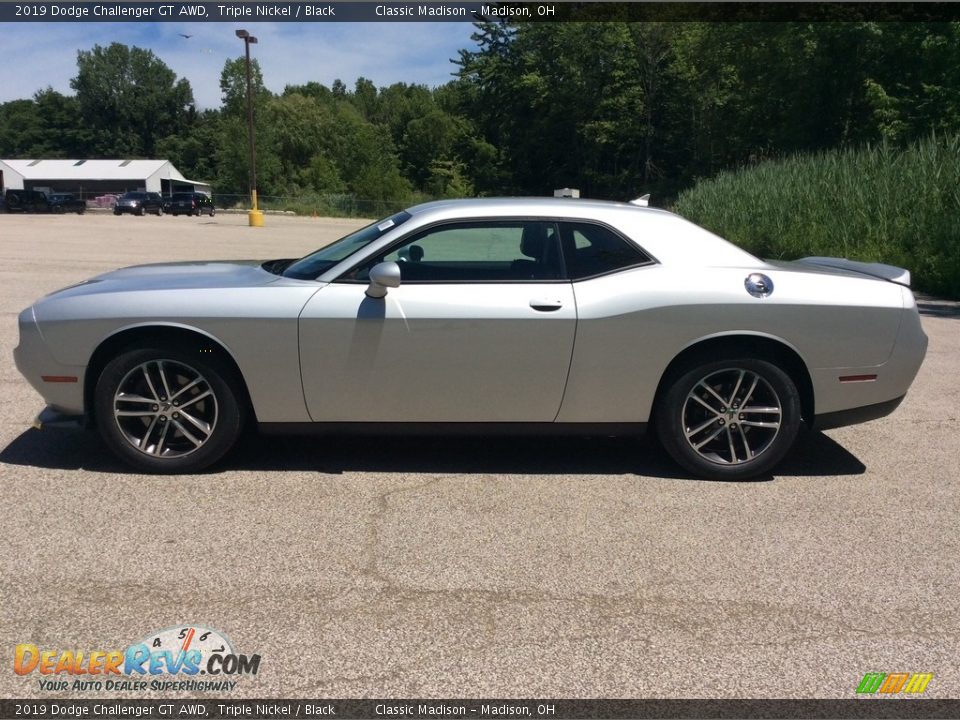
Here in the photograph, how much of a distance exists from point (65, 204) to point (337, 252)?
59890 millimetres

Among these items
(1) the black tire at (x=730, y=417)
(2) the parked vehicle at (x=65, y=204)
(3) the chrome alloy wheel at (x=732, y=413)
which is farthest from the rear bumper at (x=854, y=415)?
(2) the parked vehicle at (x=65, y=204)

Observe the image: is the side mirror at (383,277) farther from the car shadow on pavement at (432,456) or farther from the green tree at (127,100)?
the green tree at (127,100)

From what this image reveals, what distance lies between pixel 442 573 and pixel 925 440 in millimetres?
3817

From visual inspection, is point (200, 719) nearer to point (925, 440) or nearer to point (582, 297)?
point (582, 297)

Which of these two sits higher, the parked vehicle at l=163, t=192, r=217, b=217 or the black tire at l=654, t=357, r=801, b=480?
the black tire at l=654, t=357, r=801, b=480

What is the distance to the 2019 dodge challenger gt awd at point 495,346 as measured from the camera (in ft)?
15.5

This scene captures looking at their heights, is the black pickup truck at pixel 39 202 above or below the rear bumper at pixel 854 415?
below

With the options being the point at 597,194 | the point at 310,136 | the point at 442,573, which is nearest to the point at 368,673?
the point at 442,573

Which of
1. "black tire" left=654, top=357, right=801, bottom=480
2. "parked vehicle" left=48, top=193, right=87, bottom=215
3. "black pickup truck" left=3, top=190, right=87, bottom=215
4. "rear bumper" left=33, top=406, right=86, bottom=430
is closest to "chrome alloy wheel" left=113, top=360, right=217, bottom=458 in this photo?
"rear bumper" left=33, top=406, right=86, bottom=430

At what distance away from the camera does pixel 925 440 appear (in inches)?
233

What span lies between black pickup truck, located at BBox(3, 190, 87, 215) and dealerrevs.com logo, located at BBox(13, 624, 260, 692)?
60.0 metres

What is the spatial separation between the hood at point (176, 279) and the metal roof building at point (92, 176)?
8248 centimetres

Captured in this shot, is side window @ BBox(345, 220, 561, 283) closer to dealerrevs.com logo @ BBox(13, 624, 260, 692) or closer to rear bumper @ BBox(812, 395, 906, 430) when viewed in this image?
rear bumper @ BBox(812, 395, 906, 430)

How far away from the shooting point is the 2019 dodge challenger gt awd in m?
4.72
